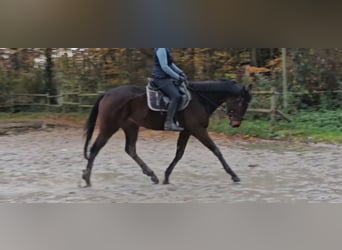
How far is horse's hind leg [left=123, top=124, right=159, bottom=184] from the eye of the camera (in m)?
3.72

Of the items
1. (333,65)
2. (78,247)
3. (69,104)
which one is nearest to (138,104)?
(69,104)

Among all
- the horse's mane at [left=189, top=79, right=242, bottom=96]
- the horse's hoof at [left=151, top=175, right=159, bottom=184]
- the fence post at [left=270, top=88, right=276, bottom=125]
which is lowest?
the horse's hoof at [left=151, top=175, right=159, bottom=184]

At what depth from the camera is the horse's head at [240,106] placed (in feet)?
12.1

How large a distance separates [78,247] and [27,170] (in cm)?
91

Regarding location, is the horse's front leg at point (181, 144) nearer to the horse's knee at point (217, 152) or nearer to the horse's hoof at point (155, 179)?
the horse's hoof at point (155, 179)

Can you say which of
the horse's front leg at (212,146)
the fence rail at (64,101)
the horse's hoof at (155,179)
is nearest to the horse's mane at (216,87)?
the fence rail at (64,101)

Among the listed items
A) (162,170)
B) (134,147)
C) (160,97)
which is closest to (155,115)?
(160,97)

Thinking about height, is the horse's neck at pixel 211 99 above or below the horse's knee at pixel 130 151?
above

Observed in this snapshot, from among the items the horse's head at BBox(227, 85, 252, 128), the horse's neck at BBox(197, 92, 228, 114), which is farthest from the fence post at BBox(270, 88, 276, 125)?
the horse's neck at BBox(197, 92, 228, 114)

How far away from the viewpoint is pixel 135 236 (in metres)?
3.26

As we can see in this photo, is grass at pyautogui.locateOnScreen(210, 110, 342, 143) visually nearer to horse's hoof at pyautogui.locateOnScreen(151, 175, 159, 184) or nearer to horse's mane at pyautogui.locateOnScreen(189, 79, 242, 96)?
horse's mane at pyautogui.locateOnScreen(189, 79, 242, 96)

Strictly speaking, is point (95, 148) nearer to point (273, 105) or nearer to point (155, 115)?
point (155, 115)

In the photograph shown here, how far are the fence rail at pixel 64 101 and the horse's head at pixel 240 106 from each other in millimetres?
49

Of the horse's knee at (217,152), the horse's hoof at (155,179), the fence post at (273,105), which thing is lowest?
the horse's hoof at (155,179)
